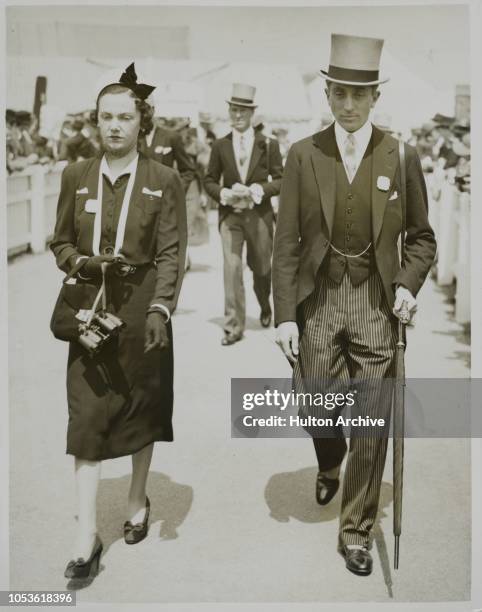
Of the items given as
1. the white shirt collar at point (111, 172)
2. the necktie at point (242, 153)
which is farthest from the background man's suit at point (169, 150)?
the white shirt collar at point (111, 172)

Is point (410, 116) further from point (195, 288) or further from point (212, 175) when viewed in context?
point (195, 288)

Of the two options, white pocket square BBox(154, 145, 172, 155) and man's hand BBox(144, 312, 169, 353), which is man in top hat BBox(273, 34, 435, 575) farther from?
white pocket square BBox(154, 145, 172, 155)

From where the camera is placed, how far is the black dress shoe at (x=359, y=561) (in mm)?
3412

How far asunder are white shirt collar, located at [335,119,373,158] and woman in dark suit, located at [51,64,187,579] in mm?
614

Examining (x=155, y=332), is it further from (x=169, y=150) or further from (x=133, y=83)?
(x=169, y=150)

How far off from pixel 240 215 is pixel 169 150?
0.66 metres

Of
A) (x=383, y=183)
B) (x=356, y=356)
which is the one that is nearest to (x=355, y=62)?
(x=383, y=183)

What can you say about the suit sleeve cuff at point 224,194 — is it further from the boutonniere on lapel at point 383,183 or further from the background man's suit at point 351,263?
the boutonniere on lapel at point 383,183

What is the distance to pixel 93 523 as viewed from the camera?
3428mm

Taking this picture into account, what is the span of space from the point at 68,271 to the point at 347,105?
113 cm

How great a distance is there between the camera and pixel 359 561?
3.42 meters

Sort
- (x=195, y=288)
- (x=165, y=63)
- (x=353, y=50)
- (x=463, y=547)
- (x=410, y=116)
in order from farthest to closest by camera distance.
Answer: (x=195, y=288) < (x=410, y=116) < (x=165, y=63) < (x=463, y=547) < (x=353, y=50)

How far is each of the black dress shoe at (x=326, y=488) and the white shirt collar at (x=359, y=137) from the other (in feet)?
4.35

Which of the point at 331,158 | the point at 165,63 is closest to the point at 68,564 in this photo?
the point at 331,158
